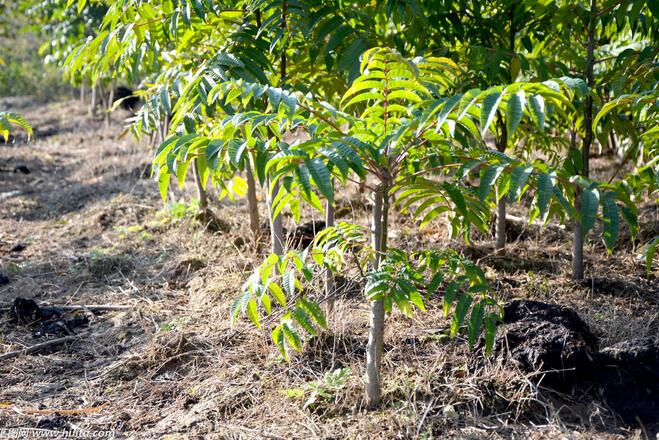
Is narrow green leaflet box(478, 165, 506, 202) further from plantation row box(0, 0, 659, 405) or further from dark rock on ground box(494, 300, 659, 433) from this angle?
dark rock on ground box(494, 300, 659, 433)

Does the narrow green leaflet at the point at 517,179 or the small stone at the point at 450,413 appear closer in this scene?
the narrow green leaflet at the point at 517,179

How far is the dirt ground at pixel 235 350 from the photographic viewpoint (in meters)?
2.65

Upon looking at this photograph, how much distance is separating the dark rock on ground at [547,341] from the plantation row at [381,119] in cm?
17

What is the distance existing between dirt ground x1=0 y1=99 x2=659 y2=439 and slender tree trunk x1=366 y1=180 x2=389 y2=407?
8cm

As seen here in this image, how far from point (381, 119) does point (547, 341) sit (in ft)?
3.95

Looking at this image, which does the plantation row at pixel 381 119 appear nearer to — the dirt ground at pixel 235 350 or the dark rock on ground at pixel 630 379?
the dirt ground at pixel 235 350

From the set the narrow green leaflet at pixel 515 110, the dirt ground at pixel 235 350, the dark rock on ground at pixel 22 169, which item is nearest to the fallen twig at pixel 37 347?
the dirt ground at pixel 235 350

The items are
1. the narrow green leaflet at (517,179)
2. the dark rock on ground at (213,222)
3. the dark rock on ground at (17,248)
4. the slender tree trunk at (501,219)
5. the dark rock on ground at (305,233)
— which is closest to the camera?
the narrow green leaflet at (517,179)

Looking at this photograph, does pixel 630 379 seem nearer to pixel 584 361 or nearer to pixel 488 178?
pixel 584 361

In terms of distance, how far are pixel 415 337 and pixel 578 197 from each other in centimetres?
131

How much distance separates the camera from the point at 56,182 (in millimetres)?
7543

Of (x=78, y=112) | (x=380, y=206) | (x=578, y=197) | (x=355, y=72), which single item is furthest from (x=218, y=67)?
(x=78, y=112)

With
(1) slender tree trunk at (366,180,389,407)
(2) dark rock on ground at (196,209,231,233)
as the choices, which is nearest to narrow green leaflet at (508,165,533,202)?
(1) slender tree trunk at (366,180,389,407)

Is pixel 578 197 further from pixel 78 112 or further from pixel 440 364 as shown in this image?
pixel 78 112
